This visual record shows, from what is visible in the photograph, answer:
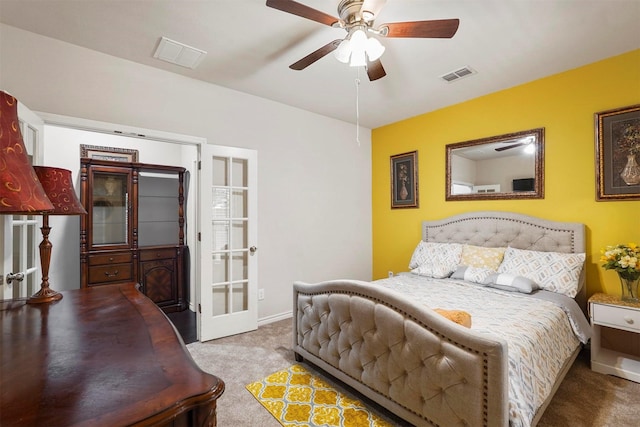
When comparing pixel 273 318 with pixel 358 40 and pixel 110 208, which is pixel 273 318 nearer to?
pixel 110 208

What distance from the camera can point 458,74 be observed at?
9.59 ft

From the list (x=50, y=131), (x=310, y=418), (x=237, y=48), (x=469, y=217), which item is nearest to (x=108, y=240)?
(x=50, y=131)

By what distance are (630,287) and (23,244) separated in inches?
178

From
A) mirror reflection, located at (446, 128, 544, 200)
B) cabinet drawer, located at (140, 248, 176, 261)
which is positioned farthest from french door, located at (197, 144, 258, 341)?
mirror reflection, located at (446, 128, 544, 200)

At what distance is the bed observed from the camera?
1.41 meters

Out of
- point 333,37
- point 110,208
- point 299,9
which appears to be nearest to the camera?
point 299,9

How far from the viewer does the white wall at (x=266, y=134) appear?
2336 mm

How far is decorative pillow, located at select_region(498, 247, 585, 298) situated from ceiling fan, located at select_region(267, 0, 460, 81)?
217cm

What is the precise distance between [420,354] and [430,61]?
2455 mm

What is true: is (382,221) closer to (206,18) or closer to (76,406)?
(206,18)

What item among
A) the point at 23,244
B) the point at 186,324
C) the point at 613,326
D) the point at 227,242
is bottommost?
the point at 186,324

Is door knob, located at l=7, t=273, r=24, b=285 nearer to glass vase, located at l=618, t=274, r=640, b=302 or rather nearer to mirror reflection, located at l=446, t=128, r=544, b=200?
mirror reflection, located at l=446, t=128, r=544, b=200


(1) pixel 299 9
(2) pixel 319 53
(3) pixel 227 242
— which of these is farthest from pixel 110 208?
(1) pixel 299 9

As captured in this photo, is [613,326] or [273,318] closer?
[613,326]
